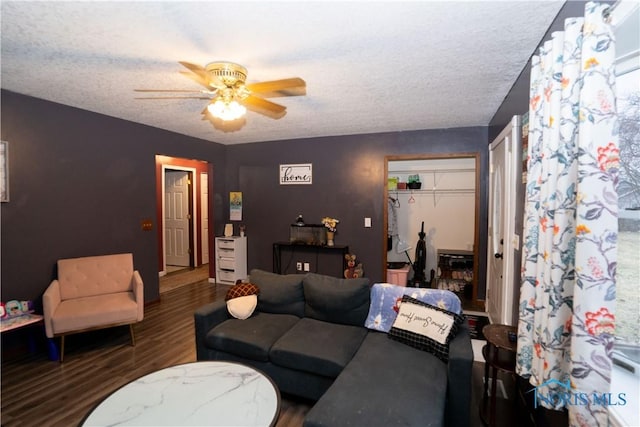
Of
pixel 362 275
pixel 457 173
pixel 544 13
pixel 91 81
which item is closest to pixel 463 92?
pixel 544 13

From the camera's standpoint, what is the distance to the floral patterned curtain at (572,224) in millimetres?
1104

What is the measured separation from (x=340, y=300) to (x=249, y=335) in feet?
2.47

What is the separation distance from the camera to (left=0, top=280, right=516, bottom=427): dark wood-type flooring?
2.04m

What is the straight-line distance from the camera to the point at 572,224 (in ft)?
4.20

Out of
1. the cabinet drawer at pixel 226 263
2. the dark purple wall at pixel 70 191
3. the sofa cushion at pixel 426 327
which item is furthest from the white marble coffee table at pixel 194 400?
the cabinet drawer at pixel 226 263

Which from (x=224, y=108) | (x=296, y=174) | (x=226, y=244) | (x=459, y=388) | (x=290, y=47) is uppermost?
(x=290, y=47)

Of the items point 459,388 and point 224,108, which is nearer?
point 459,388

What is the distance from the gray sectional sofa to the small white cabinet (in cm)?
241

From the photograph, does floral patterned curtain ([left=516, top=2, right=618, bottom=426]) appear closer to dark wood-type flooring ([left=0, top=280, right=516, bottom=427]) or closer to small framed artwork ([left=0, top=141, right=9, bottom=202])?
dark wood-type flooring ([left=0, top=280, right=516, bottom=427])

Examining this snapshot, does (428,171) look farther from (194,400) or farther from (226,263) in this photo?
(194,400)

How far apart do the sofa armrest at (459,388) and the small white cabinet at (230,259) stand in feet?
13.2

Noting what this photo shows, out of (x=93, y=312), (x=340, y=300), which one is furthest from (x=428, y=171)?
(x=93, y=312)

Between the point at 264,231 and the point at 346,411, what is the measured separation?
12.9 ft

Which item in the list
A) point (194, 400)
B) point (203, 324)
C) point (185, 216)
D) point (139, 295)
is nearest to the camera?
point (194, 400)
